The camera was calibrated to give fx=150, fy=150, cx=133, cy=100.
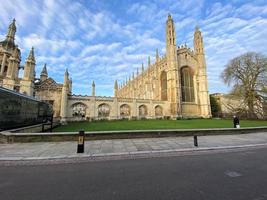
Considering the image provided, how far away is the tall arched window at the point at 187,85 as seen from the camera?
4303 centimetres

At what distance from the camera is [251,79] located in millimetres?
31594

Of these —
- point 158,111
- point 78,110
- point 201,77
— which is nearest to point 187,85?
point 201,77

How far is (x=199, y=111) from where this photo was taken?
43.3m

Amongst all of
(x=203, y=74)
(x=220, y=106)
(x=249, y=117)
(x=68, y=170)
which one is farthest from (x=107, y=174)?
(x=220, y=106)

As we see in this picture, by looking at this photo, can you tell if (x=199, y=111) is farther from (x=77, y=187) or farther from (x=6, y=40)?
(x=6, y=40)

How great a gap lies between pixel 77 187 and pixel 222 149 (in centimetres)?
734

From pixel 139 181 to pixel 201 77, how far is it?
1824 inches

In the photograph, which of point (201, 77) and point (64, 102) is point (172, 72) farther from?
point (64, 102)

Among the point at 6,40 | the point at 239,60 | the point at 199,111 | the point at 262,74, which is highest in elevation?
the point at 6,40

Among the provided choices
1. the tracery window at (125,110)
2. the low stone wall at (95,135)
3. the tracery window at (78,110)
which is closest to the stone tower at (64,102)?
the tracery window at (78,110)

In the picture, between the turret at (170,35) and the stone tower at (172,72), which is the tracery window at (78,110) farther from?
the turret at (170,35)

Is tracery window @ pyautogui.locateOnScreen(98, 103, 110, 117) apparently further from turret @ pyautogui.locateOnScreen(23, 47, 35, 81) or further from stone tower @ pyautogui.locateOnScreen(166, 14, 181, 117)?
stone tower @ pyautogui.locateOnScreen(166, 14, 181, 117)

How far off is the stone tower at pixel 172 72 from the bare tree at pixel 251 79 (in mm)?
12359

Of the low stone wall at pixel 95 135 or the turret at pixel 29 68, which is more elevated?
the turret at pixel 29 68
